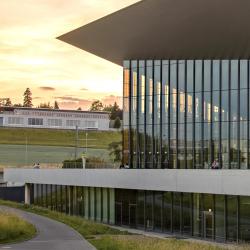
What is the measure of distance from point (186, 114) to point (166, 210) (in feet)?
29.8

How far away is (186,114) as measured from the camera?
48062 millimetres

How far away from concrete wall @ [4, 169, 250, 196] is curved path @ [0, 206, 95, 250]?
7.02 meters

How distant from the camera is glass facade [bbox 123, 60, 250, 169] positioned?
45375 mm

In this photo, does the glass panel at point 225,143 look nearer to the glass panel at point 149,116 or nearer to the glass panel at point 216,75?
the glass panel at point 216,75

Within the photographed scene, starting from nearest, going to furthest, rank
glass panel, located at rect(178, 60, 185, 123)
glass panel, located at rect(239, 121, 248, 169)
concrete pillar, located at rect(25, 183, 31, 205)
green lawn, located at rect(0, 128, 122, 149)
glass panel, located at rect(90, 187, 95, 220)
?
glass panel, located at rect(239, 121, 248, 169)
glass panel, located at rect(178, 60, 185, 123)
glass panel, located at rect(90, 187, 95, 220)
concrete pillar, located at rect(25, 183, 31, 205)
green lawn, located at rect(0, 128, 122, 149)

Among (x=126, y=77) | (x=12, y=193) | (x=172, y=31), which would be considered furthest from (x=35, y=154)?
(x=172, y=31)

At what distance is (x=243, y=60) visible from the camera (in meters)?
44.9

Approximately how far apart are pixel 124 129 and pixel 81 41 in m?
11.3

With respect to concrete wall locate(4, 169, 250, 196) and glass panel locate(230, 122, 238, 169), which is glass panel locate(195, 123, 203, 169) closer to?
glass panel locate(230, 122, 238, 169)

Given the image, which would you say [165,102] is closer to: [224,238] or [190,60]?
[190,60]

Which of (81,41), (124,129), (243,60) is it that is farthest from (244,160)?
(81,41)

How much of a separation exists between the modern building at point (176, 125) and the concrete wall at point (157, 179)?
66mm

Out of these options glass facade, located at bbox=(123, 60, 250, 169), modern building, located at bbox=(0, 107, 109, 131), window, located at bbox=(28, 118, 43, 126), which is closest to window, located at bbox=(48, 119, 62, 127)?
modern building, located at bbox=(0, 107, 109, 131)

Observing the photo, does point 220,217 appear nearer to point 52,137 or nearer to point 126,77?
point 126,77
